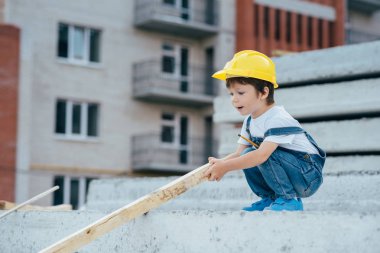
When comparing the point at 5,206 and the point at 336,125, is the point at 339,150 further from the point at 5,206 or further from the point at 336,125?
the point at 5,206

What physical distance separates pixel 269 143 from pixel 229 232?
0.64m

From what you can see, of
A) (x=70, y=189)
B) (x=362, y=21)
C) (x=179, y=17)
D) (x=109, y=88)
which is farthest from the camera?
(x=362, y=21)

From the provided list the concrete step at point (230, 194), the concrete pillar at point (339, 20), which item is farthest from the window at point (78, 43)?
the concrete step at point (230, 194)

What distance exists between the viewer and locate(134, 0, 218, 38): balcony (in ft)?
96.6

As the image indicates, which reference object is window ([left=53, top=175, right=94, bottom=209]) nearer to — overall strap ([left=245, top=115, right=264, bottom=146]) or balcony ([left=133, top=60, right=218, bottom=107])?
balcony ([left=133, top=60, right=218, bottom=107])

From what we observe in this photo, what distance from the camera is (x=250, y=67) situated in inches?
163

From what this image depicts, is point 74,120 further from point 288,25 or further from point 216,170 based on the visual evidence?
point 216,170

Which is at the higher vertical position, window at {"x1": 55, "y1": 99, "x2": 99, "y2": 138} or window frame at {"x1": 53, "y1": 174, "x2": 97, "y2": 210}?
window at {"x1": 55, "y1": 99, "x2": 99, "y2": 138}

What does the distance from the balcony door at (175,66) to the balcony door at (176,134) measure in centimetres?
107

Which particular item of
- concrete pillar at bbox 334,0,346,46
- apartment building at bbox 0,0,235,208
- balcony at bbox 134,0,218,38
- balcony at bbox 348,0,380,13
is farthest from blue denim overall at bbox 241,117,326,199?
balcony at bbox 348,0,380,13

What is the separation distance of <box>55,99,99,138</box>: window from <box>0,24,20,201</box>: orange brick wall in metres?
2.43

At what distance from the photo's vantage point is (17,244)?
4820 mm

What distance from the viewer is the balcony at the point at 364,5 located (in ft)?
121

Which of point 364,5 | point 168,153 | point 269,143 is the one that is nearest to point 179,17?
point 168,153
